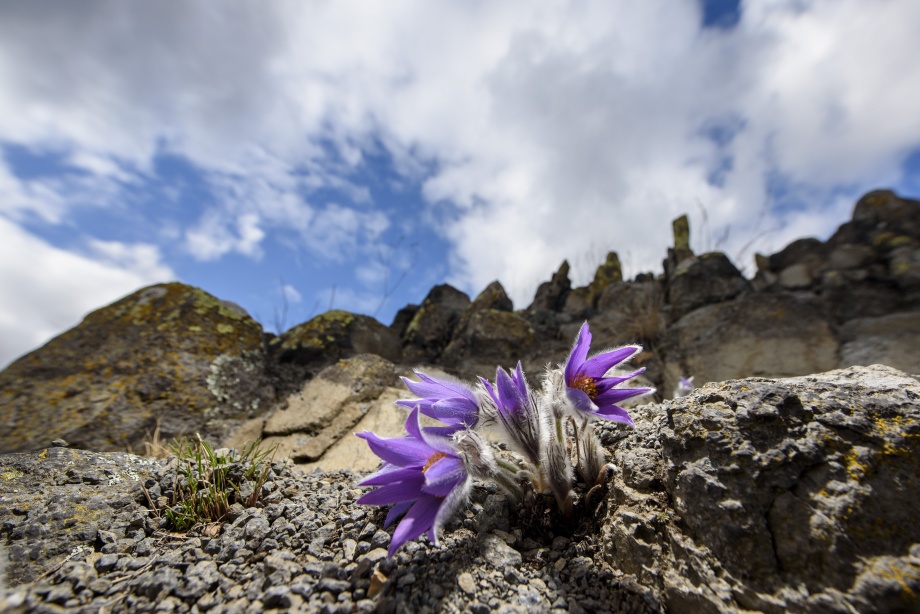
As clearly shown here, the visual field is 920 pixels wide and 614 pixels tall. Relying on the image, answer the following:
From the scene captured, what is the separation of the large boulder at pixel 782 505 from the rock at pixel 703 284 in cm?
513

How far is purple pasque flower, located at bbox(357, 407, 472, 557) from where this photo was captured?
4.92ft

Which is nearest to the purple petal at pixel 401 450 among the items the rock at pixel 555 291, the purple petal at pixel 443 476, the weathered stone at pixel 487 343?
the purple petal at pixel 443 476

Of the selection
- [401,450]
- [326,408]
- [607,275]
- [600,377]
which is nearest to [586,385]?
[600,377]

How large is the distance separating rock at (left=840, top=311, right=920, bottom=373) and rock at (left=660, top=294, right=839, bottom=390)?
0.18m

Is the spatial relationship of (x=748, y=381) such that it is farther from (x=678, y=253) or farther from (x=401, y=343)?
(x=678, y=253)

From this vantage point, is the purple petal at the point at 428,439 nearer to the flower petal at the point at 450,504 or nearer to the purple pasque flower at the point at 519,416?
the flower petal at the point at 450,504

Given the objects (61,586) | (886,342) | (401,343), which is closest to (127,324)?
(401,343)

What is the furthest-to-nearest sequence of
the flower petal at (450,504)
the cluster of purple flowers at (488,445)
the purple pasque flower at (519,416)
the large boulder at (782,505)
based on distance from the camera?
the purple pasque flower at (519,416), the cluster of purple flowers at (488,445), the flower petal at (450,504), the large boulder at (782,505)

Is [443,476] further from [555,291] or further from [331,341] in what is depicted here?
[555,291]

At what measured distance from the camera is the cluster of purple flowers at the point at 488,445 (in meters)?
1.55

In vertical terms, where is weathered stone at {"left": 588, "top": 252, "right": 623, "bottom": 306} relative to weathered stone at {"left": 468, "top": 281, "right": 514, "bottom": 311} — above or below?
above

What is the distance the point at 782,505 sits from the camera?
1.40m

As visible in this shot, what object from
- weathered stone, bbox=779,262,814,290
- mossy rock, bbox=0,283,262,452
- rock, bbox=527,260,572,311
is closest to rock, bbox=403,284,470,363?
rock, bbox=527,260,572,311

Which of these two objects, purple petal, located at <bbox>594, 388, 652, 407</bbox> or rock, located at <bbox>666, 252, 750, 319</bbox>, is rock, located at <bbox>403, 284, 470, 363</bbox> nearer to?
rock, located at <bbox>666, 252, 750, 319</bbox>
